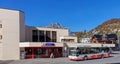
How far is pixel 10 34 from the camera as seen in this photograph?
195ft

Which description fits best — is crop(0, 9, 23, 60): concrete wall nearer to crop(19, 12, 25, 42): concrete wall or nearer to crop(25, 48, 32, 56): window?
crop(19, 12, 25, 42): concrete wall

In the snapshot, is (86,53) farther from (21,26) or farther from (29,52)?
(21,26)

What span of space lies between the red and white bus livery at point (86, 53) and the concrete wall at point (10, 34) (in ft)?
41.6

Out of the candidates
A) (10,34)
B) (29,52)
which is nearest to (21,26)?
(10,34)

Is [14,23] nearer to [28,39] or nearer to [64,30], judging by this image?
[28,39]

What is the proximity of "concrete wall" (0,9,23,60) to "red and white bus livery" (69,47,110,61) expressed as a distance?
12.7 m

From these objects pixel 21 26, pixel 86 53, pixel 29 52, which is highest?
pixel 21 26

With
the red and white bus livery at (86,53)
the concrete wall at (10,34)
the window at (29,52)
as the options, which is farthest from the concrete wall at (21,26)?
the red and white bus livery at (86,53)

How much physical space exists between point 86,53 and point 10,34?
55.3ft

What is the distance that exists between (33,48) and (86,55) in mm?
12545

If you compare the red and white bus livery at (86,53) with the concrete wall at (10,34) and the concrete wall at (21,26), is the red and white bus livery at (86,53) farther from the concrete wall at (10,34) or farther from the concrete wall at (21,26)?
the concrete wall at (21,26)

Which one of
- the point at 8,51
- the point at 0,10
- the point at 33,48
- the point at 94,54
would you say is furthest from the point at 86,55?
the point at 0,10

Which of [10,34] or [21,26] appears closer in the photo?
[10,34]

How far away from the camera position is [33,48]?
61.0 meters
